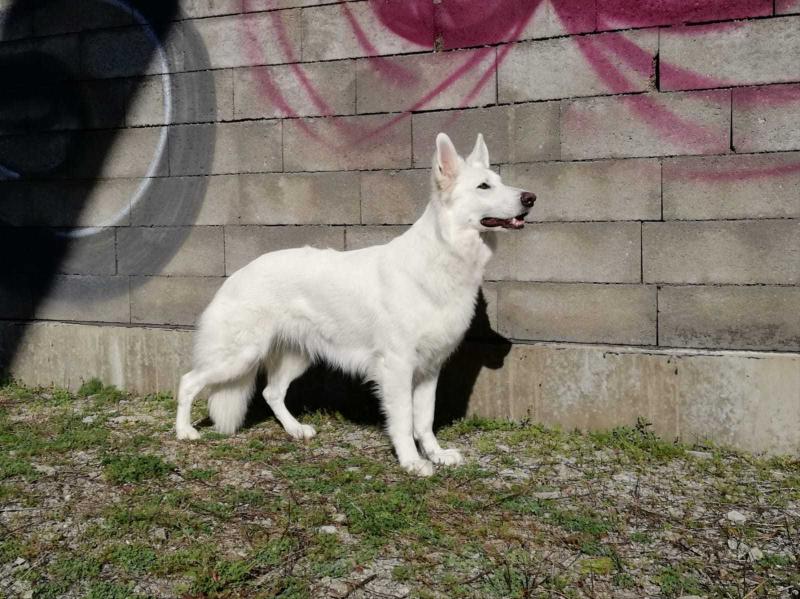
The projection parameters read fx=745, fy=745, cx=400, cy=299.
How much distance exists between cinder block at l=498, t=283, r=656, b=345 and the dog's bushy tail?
66.7 inches

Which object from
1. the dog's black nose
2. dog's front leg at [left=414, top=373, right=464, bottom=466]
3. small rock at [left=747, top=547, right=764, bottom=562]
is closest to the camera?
small rock at [left=747, top=547, right=764, bottom=562]

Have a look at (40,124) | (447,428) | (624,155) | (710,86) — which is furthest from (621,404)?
(40,124)

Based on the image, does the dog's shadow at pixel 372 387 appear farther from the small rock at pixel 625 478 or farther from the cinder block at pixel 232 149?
the cinder block at pixel 232 149

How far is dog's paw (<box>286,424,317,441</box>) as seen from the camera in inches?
188

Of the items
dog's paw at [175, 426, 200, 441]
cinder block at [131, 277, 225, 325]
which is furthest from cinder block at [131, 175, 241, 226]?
dog's paw at [175, 426, 200, 441]

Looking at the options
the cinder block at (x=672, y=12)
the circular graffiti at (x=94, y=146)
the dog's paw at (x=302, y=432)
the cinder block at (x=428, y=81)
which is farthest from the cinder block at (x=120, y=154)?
the cinder block at (x=672, y=12)

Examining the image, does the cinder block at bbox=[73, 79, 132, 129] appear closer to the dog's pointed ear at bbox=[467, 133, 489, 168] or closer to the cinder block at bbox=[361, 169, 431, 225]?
the cinder block at bbox=[361, 169, 431, 225]

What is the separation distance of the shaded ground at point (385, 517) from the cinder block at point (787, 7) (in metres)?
2.48

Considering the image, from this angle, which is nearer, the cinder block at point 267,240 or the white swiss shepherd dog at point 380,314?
the white swiss shepherd dog at point 380,314

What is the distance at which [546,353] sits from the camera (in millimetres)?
4719

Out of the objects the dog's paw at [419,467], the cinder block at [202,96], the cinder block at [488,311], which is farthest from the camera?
the cinder block at [202,96]

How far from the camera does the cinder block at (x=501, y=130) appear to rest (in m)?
4.65

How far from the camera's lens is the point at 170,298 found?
572 cm

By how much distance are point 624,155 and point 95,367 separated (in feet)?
14.0
